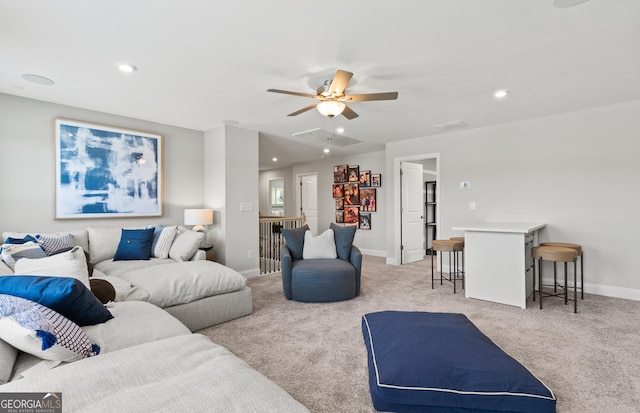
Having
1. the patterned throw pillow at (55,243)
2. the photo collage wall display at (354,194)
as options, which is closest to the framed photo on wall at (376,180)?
the photo collage wall display at (354,194)

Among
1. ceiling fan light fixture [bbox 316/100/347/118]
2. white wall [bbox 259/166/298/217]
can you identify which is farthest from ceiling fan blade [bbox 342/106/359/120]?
white wall [bbox 259/166/298/217]

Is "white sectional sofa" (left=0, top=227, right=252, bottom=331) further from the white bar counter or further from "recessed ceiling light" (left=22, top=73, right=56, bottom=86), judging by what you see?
the white bar counter

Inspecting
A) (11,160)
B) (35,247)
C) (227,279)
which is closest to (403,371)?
(227,279)

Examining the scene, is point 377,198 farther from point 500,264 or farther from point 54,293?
point 54,293

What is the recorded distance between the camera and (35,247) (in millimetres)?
2736

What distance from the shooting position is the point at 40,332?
4.00 ft

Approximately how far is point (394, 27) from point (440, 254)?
388 centimetres

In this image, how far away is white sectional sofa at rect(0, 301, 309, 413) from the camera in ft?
3.27

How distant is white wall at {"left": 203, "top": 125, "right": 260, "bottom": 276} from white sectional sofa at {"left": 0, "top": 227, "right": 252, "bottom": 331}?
956 mm

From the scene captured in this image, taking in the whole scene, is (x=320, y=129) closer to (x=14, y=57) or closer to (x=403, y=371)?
(x=14, y=57)

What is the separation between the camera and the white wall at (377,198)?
6.84m

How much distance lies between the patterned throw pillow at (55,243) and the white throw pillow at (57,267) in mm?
1310

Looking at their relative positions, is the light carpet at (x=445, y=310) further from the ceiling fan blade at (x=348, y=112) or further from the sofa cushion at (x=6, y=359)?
the ceiling fan blade at (x=348, y=112)
